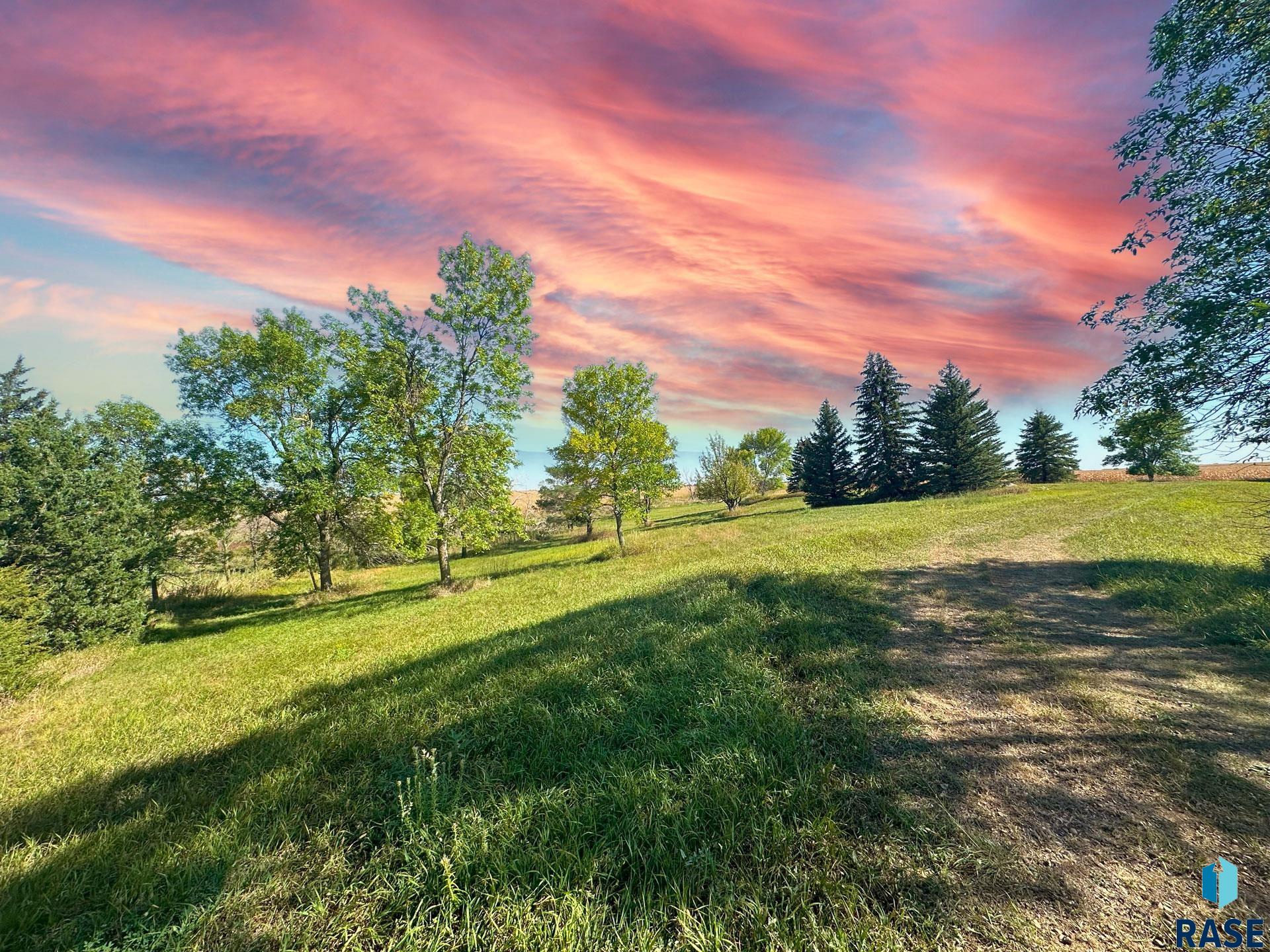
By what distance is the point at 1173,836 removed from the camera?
334 cm

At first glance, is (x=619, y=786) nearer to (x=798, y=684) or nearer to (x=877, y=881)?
(x=877, y=881)

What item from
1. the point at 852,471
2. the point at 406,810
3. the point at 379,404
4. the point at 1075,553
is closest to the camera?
the point at 406,810

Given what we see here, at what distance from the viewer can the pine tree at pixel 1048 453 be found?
50.8 metres

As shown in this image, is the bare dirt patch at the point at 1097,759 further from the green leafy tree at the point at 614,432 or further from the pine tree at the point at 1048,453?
the pine tree at the point at 1048,453

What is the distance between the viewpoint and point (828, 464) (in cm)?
4444

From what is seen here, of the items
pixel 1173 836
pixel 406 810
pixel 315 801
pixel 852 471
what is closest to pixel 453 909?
pixel 406 810

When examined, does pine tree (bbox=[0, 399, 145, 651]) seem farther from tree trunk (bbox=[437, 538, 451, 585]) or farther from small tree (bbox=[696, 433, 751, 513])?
small tree (bbox=[696, 433, 751, 513])

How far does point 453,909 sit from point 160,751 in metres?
6.05

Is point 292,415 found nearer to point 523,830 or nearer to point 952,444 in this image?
point 523,830

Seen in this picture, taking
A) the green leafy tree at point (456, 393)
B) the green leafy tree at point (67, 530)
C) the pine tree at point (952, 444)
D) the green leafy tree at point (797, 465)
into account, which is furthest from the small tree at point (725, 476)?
the green leafy tree at point (67, 530)

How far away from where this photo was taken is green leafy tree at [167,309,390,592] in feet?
67.8

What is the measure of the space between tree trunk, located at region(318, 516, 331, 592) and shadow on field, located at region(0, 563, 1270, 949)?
19.6m

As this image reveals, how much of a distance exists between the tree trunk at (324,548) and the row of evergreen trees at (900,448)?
139 ft

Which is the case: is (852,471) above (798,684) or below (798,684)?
above
